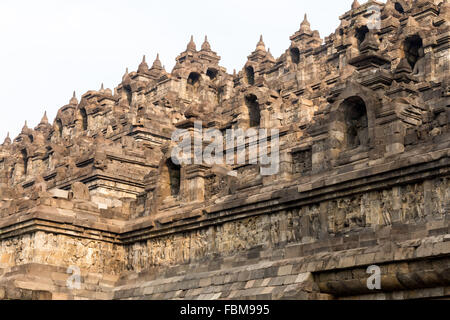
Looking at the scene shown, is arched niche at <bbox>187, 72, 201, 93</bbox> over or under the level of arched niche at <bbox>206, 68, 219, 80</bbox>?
under

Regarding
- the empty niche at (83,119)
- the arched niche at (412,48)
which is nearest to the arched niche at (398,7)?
the arched niche at (412,48)

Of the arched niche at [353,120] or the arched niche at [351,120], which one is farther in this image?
the arched niche at [353,120]

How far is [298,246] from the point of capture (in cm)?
2675

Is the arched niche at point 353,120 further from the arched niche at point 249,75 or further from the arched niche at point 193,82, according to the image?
the arched niche at point 193,82

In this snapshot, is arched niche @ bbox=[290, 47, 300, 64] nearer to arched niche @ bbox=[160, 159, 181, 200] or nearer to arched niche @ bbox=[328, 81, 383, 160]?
arched niche @ bbox=[160, 159, 181, 200]

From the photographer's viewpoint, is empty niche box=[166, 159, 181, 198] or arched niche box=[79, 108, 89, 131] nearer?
empty niche box=[166, 159, 181, 198]

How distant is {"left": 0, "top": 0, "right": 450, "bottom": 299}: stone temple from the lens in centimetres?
2403

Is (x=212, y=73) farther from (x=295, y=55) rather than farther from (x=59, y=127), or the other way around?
(x=59, y=127)

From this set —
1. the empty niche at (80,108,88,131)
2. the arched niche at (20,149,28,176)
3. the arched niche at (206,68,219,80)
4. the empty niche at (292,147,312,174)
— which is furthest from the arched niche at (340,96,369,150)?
the empty niche at (80,108,88,131)

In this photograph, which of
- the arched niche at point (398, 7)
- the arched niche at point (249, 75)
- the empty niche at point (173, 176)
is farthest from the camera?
the arched niche at point (249, 75)

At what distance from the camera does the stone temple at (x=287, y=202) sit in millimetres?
24031

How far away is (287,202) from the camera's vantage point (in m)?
27.3
